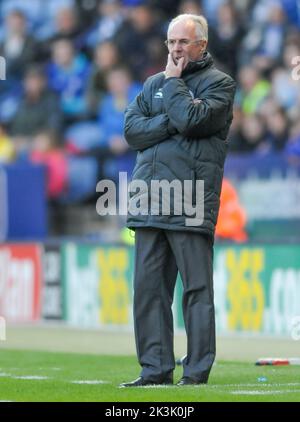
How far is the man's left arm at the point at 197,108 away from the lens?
8039 millimetres

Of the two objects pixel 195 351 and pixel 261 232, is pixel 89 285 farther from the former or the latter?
pixel 195 351

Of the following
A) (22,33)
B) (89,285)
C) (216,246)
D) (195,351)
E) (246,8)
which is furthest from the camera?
(22,33)

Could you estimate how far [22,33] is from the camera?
21469mm

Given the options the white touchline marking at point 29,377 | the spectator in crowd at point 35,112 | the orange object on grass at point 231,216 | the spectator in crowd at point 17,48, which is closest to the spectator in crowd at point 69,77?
the spectator in crowd at point 35,112

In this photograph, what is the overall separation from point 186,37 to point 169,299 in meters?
1.71

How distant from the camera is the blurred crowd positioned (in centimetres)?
1661

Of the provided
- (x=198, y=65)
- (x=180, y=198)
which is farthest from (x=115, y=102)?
(x=180, y=198)

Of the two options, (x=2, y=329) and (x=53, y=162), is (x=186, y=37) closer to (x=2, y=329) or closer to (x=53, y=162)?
(x=2, y=329)

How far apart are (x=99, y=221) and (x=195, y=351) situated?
9582mm

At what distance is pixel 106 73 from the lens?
18.9 metres

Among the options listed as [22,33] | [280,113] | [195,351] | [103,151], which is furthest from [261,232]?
[22,33]

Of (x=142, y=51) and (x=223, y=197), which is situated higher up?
(x=142, y=51)

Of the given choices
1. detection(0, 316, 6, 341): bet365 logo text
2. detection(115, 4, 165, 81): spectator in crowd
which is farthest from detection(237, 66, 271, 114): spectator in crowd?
detection(0, 316, 6, 341): bet365 logo text

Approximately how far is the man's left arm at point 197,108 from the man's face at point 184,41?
168 millimetres
